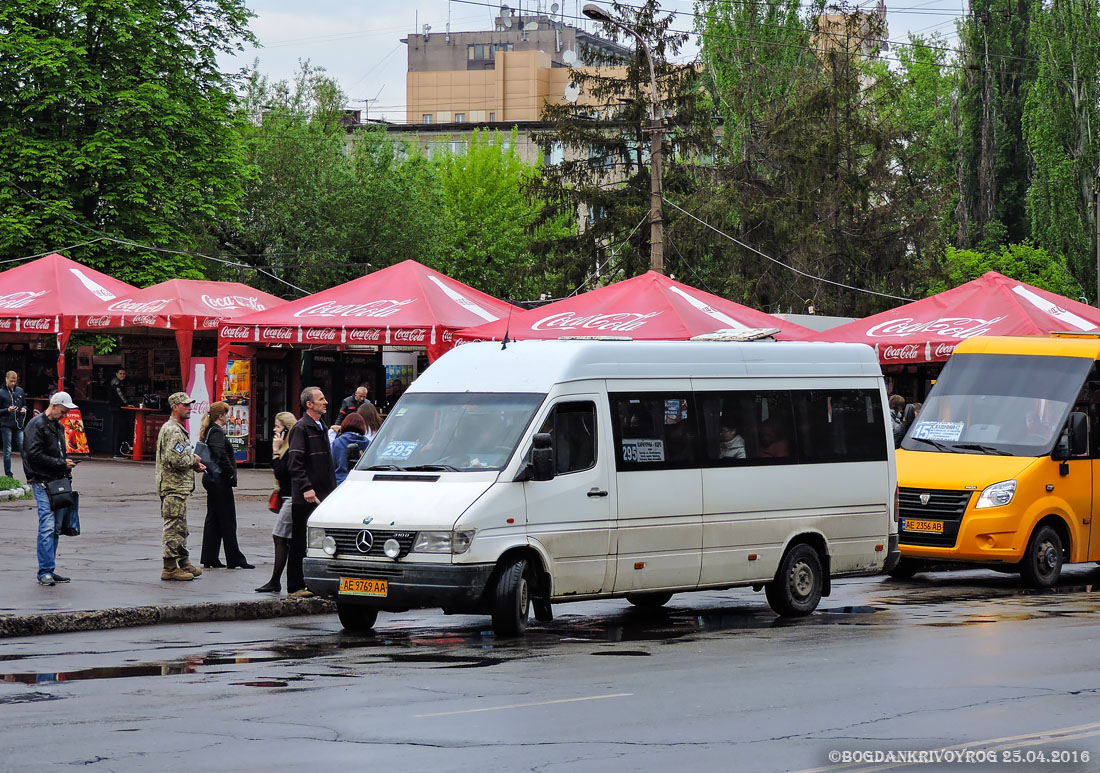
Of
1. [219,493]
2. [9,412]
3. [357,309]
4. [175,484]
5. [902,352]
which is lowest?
[219,493]

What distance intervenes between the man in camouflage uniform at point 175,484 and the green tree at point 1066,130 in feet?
150

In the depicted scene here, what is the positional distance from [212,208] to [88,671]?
130ft

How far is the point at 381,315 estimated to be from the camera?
98.6ft

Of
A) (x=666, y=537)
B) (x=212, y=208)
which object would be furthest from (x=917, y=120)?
(x=666, y=537)

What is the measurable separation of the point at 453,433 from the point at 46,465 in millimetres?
4593

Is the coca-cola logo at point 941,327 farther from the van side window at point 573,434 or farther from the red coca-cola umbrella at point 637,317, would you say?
the van side window at point 573,434

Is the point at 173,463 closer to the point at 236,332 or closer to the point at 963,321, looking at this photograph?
the point at 236,332

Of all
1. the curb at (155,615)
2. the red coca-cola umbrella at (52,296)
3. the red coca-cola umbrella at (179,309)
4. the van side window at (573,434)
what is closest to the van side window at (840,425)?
the van side window at (573,434)

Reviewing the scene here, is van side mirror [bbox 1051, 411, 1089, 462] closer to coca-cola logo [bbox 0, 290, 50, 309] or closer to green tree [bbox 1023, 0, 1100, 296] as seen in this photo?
coca-cola logo [bbox 0, 290, 50, 309]

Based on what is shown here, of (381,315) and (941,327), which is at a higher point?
(381,315)

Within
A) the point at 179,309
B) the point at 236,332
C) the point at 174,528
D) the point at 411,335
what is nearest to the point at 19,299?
the point at 179,309

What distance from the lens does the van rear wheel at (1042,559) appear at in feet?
56.9

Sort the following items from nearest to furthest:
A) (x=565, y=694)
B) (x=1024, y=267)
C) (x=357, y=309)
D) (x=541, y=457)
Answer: (x=565, y=694) < (x=541, y=457) < (x=357, y=309) < (x=1024, y=267)

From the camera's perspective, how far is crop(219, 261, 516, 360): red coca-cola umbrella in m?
29.5
